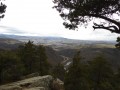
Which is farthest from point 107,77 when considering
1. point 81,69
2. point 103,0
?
point 103,0

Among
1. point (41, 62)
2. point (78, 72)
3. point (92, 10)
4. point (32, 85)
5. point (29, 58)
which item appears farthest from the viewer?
point (41, 62)

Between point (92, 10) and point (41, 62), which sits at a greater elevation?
point (92, 10)

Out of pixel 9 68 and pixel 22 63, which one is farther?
pixel 22 63

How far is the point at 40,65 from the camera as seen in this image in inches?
2164

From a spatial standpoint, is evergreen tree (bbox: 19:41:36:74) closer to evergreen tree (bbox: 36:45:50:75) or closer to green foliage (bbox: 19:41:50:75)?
green foliage (bbox: 19:41:50:75)

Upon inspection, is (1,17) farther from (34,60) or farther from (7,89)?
(34,60)

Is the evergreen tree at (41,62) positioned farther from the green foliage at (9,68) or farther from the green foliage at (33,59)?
the green foliage at (9,68)

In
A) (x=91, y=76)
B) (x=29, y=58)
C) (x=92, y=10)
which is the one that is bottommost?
(x=91, y=76)

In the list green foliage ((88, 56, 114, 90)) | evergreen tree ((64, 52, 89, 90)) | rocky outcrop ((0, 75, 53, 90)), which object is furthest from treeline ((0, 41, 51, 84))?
green foliage ((88, 56, 114, 90))

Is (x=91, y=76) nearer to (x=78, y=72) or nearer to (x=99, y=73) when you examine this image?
(x=99, y=73)

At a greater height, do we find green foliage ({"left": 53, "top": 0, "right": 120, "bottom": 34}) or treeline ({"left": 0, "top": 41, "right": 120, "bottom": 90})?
green foliage ({"left": 53, "top": 0, "right": 120, "bottom": 34})

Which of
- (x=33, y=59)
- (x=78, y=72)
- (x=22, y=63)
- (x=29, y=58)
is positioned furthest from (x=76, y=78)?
(x=29, y=58)

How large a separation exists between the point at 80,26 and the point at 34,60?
119 ft

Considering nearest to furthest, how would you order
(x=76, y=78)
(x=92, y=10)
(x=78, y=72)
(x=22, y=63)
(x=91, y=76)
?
(x=92, y=10) < (x=76, y=78) < (x=78, y=72) < (x=22, y=63) < (x=91, y=76)
